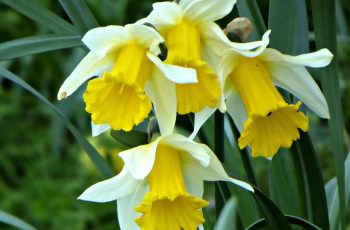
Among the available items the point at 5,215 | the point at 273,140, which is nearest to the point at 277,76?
the point at 273,140

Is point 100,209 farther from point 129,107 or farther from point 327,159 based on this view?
point 129,107

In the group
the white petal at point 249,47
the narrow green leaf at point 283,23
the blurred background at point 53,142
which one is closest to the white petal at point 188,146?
the white petal at point 249,47

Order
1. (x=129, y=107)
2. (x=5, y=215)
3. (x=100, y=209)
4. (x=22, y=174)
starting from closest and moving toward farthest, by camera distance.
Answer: (x=129, y=107) → (x=5, y=215) → (x=100, y=209) → (x=22, y=174)

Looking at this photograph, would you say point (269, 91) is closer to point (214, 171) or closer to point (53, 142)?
point (214, 171)

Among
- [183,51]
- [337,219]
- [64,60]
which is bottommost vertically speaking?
[337,219]

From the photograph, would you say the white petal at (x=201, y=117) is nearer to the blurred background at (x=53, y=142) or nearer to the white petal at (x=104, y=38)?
the white petal at (x=104, y=38)

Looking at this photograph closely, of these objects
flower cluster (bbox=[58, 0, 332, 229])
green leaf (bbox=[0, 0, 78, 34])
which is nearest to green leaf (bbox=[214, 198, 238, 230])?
flower cluster (bbox=[58, 0, 332, 229])

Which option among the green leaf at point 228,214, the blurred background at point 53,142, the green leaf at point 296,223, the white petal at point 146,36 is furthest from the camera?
the blurred background at point 53,142

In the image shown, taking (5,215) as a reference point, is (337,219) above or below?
below
